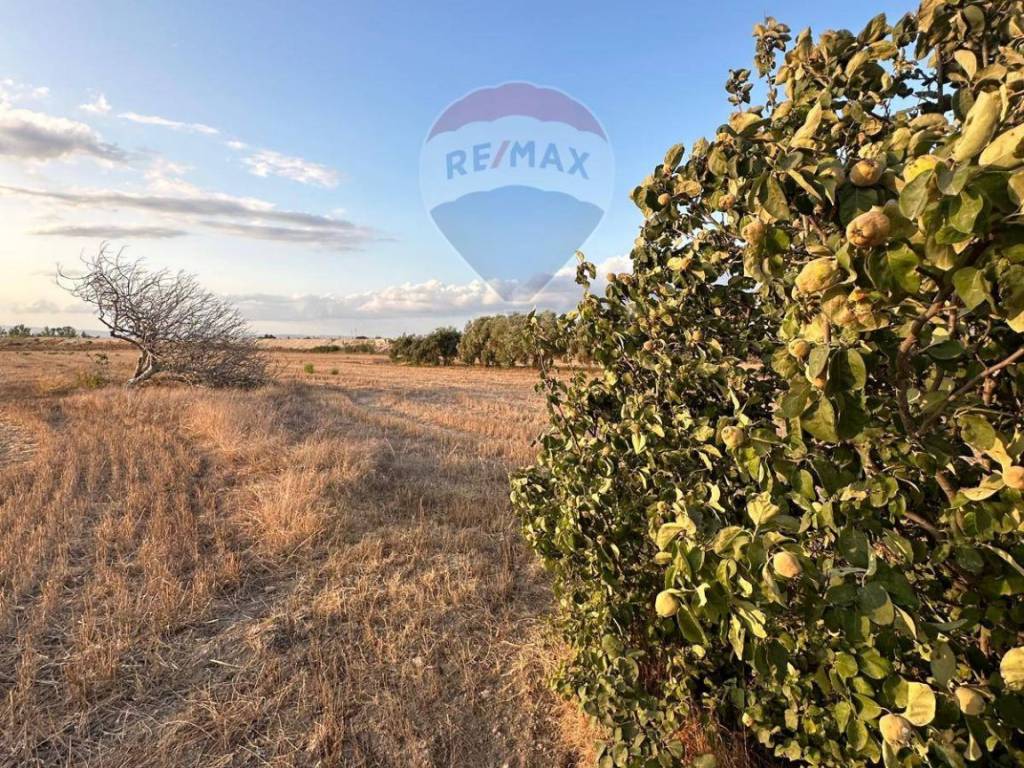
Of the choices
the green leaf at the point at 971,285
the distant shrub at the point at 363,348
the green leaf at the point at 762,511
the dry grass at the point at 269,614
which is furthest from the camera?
the distant shrub at the point at 363,348

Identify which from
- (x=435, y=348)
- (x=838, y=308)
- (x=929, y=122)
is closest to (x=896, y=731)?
(x=838, y=308)

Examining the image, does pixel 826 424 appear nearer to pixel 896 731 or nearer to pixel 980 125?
pixel 980 125

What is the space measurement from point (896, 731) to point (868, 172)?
1096 millimetres

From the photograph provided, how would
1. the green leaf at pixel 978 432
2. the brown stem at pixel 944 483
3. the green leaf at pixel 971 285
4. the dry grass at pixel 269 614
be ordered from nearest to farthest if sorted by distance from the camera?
1. the green leaf at pixel 971 285
2. the green leaf at pixel 978 432
3. the brown stem at pixel 944 483
4. the dry grass at pixel 269 614

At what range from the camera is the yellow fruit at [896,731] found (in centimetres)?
104

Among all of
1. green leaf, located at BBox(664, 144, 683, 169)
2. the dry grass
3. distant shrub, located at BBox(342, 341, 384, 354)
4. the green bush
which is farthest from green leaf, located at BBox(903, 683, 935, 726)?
distant shrub, located at BBox(342, 341, 384, 354)

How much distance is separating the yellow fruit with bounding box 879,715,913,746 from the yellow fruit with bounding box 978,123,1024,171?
1.05 metres

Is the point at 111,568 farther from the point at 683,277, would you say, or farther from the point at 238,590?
the point at 683,277

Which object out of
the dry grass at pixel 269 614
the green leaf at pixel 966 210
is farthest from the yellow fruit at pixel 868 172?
the dry grass at pixel 269 614

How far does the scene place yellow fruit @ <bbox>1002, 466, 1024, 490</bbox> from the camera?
3.07ft

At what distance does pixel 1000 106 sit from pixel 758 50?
1908mm

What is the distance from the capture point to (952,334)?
112cm

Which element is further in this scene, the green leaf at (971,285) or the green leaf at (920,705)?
the green leaf at (920,705)

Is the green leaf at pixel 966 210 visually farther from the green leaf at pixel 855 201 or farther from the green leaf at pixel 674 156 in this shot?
the green leaf at pixel 674 156
